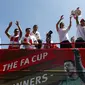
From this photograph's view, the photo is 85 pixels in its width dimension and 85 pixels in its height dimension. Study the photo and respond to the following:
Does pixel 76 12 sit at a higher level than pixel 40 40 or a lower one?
higher

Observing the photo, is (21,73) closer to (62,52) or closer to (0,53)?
(0,53)

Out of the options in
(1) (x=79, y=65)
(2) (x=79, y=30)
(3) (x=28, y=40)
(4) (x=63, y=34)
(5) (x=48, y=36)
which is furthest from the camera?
(5) (x=48, y=36)

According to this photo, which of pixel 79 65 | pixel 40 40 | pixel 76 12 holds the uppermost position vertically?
pixel 76 12

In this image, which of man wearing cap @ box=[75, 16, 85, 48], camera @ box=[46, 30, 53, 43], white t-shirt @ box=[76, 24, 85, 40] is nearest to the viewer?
man wearing cap @ box=[75, 16, 85, 48]

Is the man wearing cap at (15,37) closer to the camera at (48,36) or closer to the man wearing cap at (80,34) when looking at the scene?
the camera at (48,36)

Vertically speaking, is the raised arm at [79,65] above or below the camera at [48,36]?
below

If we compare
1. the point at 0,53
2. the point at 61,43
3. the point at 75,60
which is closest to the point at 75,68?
the point at 75,60

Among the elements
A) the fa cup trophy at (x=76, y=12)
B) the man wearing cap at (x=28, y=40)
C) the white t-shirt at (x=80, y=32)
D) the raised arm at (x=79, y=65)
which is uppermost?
the fa cup trophy at (x=76, y=12)

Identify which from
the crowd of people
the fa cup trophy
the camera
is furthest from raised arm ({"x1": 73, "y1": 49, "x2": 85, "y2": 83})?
the fa cup trophy

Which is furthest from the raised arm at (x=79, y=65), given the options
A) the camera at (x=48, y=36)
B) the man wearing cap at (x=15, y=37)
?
the man wearing cap at (x=15, y=37)

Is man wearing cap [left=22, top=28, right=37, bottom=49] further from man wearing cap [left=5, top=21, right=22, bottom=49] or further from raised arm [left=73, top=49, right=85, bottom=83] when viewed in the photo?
raised arm [left=73, top=49, right=85, bottom=83]

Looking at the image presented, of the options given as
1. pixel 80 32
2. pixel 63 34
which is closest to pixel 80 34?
pixel 80 32

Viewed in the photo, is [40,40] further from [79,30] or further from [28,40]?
[79,30]

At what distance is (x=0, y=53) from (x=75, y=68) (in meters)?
2.27
